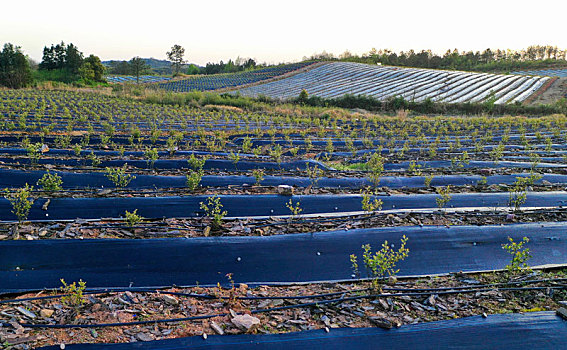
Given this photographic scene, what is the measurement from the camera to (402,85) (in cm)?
3675

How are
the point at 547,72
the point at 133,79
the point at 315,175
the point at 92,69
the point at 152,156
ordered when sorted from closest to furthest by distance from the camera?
the point at 315,175
the point at 152,156
the point at 92,69
the point at 547,72
the point at 133,79

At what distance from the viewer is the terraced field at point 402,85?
1248 inches

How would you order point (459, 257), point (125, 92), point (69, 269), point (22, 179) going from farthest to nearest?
point (125, 92)
point (22, 179)
point (459, 257)
point (69, 269)

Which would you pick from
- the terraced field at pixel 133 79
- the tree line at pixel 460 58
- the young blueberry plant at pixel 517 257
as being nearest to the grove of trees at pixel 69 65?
the terraced field at pixel 133 79

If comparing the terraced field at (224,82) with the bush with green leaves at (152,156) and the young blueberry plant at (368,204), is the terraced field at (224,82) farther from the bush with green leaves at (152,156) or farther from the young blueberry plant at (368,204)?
the young blueberry plant at (368,204)

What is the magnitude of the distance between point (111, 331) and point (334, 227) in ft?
9.69

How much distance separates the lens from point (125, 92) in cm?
3222

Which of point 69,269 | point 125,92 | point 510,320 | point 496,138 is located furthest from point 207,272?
point 125,92


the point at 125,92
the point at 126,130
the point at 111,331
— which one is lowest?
the point at 111,331

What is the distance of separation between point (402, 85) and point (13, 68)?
120 ft

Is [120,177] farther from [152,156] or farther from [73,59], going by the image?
[73,59]

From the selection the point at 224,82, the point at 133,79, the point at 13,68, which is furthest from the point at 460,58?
the point at 13,68

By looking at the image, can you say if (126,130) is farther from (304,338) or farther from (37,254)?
(304,338)

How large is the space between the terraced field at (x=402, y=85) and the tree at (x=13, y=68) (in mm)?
19916
